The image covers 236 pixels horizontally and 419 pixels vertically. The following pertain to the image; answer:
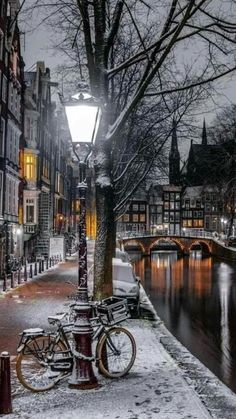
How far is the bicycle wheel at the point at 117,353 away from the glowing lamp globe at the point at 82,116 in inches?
126

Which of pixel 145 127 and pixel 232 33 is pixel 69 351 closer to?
pixel 232 33

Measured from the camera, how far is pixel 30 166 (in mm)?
46500

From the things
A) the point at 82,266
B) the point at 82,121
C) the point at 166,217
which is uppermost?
the point at 166,217

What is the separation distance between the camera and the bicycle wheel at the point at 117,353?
9523 mm

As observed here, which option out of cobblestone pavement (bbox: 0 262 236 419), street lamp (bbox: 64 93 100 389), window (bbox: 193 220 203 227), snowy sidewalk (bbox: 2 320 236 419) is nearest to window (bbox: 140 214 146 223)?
window (bbox: 193 220 203 227)

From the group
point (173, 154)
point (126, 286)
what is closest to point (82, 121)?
point (126, 286)

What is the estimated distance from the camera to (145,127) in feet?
99.6

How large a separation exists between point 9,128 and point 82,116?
27369 millimetres

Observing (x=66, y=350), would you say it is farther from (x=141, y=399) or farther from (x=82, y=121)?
(x=82, y=121)

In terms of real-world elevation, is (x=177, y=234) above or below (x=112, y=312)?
above

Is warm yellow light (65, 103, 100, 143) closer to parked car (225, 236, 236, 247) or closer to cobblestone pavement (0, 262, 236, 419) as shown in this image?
cobblestone pavement (0, 262, 236, 419)

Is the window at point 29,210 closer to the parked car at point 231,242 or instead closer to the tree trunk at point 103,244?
the tree trunk at point 103,244

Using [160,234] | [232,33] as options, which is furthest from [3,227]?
[160,234]

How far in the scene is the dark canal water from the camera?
2012cm
